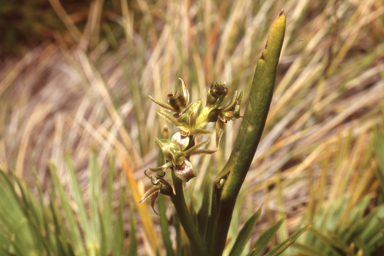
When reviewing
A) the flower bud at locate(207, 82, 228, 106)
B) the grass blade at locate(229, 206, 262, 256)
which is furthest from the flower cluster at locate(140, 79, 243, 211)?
the grass blade at locate(229, 206, 262, 256)

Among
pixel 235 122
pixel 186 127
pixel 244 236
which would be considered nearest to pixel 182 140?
pixel 186 127

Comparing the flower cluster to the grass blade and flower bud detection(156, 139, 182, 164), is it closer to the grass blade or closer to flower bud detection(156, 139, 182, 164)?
flower bud detection(156, 139, 182, 164)

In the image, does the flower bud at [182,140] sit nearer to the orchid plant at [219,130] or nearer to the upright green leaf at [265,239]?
the orchid plant at [219,130]

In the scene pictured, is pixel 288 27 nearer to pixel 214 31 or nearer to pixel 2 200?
pixel 214 31

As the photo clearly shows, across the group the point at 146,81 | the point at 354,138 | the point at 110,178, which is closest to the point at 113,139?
the point at 146,81

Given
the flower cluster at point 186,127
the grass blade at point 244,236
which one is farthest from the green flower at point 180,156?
the grass blade at point 244,236

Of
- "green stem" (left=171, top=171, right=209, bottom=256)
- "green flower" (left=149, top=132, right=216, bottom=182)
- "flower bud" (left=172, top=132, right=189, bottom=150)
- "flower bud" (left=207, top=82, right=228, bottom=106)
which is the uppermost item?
"flower bud" (left=207, top=82, right=228, bottom=106)
